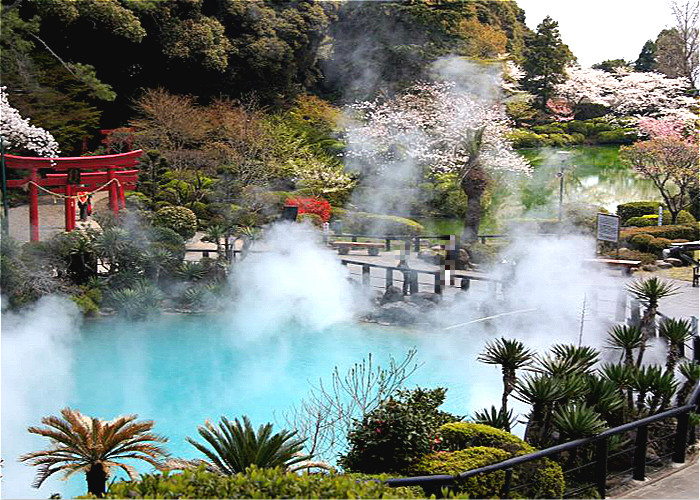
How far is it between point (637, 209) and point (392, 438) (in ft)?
45.4

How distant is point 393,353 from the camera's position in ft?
35.1

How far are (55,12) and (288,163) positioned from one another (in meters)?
5.47

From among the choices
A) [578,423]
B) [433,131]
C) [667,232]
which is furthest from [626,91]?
[578,423]

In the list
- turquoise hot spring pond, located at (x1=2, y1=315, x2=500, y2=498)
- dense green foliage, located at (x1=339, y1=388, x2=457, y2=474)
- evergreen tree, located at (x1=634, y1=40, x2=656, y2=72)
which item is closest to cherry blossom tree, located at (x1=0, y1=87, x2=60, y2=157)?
turquoise hot spring pond, located at (x1=2, y1=315, x2=500, y2=498)

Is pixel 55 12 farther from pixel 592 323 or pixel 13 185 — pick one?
pixel 592 323

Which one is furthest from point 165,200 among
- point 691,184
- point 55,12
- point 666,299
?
point 691,184

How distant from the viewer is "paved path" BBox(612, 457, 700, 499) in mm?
5184

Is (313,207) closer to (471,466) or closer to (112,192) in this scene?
(112,192)

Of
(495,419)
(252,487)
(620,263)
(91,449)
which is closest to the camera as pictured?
(252,487)

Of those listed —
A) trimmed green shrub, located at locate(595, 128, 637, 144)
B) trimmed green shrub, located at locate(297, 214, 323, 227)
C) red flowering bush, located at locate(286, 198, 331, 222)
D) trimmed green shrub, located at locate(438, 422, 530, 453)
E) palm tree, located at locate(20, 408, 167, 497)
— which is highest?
trimmed green shrub, located at locate(595, 128, 637, 144)

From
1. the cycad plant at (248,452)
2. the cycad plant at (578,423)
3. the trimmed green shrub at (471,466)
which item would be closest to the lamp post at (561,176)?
the cycad plant at (578,423)

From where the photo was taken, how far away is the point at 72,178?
14484 mm

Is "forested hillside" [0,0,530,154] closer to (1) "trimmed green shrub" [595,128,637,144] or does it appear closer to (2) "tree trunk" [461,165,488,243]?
(1) "trimmed green shrub" [595,128,637,144]

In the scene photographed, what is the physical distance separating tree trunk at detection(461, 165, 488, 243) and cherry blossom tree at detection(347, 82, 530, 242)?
3.61 feet
